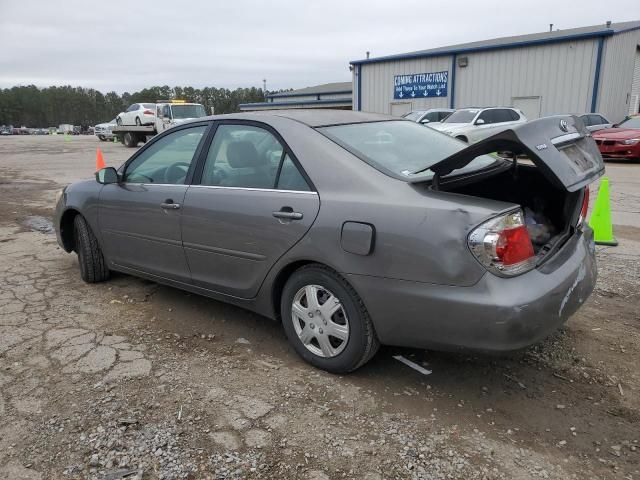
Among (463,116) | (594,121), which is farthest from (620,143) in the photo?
(463,116)

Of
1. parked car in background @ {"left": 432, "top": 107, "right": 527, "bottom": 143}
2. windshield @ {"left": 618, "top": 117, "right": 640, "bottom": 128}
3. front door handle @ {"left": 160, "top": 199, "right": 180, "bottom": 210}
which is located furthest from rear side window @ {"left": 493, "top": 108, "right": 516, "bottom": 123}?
front door handle @ {"left": 160, "top": 199, "right": 180, "bottom": 210}

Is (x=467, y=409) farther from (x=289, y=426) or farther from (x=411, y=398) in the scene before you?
(x=289, y=426)

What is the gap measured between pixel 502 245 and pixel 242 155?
183cm

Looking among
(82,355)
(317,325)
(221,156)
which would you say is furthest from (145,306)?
(317,325)

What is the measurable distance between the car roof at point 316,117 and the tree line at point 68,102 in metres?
95.1

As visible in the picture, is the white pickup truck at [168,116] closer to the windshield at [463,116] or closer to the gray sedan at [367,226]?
the windshield at [463,116]

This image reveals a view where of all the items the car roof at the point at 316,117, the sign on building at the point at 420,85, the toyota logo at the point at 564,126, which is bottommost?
the toyota logo at the point at 564,126

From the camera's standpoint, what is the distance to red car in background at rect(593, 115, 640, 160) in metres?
14.8

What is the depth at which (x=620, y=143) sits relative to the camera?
15.0 m

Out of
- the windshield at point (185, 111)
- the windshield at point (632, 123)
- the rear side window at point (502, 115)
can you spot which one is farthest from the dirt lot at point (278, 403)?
the windshield at point (185, 111)

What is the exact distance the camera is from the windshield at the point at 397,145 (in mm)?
2982

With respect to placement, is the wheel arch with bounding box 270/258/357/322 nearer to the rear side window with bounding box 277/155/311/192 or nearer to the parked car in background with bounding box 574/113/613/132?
the rear side window with bounding box 277/155/311/192

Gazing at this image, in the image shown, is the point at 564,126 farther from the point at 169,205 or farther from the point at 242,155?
the point at 169,205

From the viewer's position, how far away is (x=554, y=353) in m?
3.28
